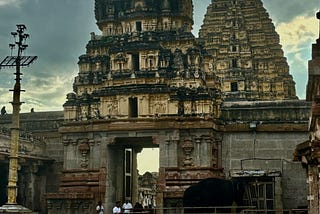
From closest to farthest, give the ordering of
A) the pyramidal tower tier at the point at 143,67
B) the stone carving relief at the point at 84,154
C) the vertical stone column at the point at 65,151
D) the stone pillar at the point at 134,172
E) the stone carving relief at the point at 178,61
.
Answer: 1. the pyramidal tower tier at the point at 143,67
2. the stone carving relief at the point at 84,154
3. the stone carving relief at the point at 178,61
4. the vertical stone column at the point at 65,151
5. the stone pillar at the point at 134,172

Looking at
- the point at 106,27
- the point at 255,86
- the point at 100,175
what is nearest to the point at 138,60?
the point at 106,27

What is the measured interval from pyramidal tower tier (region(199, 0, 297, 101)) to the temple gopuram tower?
52.6ft

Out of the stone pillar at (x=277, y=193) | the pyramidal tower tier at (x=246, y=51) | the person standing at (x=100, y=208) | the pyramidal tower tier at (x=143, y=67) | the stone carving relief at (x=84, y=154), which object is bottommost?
the person standing at (x=100, y=208)

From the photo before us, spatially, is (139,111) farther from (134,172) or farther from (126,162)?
(134,172)

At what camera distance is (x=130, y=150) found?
118 ft

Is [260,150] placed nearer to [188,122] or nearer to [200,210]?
[188,122]

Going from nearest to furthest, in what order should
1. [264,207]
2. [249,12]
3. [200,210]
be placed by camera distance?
[200,210], [264,207], [249,12]

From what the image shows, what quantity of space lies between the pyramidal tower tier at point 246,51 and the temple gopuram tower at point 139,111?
1603 cm

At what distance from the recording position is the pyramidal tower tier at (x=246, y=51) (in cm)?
5159

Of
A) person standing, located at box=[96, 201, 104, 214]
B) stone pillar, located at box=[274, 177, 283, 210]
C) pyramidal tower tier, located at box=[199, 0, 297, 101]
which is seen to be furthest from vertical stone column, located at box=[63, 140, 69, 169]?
pyramidal tower tier, located at box=[199, 0, 297, 101]

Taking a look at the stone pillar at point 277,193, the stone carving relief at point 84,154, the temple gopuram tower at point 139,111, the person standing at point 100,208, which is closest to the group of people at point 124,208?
the person standing at point 100,208

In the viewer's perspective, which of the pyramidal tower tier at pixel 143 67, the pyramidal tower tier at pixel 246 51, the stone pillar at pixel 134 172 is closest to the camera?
the pyramidal tower tier at pixel 143 67

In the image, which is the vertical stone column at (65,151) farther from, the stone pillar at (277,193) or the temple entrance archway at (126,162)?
the stone pillar at (277,193)

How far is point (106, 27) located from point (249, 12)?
22.4 m
